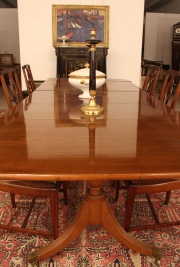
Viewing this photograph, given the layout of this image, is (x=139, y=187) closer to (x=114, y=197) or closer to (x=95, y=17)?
(x=114, y=197)

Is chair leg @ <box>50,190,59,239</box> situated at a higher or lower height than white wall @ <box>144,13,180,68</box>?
lower

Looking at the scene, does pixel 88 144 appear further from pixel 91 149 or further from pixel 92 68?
pixel 92 68

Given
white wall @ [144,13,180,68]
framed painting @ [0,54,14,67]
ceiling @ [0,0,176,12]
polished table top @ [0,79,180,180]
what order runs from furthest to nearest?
ceiling @ [0,0,176,12] → white wall @ [144,13,180,68] → framed painting @ [0,54,14,67] → polished table top @ [0,79,180,180]

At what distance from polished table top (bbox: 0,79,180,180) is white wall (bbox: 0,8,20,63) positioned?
8711 millimetres

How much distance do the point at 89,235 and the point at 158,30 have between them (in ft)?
32.8

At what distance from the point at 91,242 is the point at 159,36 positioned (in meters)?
10.1

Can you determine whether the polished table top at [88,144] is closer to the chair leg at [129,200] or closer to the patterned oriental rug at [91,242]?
the chair leg at [129,200]

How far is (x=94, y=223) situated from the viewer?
1453 millimetres

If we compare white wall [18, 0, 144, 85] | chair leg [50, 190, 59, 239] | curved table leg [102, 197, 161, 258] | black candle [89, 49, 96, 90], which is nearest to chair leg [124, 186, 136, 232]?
curved table leg [102, 197, 161, 258]

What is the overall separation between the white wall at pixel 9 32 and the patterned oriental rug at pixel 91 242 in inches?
342

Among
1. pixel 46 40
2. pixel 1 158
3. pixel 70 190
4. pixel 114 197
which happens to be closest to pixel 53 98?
pixel 70 190

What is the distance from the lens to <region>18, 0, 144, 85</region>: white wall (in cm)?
587

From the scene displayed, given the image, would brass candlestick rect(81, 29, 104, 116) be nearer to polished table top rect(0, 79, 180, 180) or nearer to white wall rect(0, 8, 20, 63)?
polished table top rect(0, 79, 180, 180)

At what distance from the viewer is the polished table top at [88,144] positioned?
0.92 m
